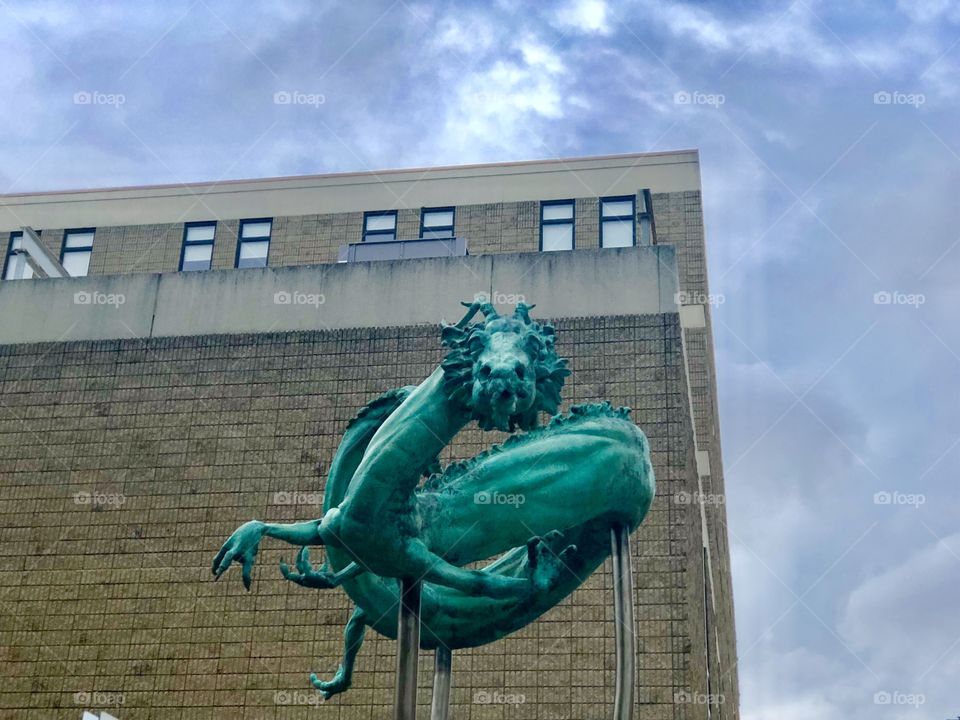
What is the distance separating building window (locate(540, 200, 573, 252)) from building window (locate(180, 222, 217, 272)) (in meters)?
8.45

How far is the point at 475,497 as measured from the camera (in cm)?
980

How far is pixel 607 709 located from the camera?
70.2 feet

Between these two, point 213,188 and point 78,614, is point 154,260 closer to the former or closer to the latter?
point 213,188

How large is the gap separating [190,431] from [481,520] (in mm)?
16035

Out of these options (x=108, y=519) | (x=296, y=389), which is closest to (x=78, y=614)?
(x=108, y=519)
